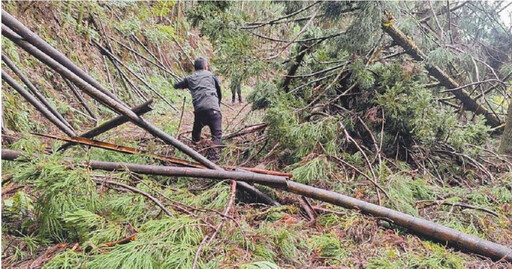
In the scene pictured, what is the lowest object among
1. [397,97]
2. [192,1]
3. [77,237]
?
[77,237]

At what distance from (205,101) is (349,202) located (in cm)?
259

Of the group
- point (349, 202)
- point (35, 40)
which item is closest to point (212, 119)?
point (349, 202)

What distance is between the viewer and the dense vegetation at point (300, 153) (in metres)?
2.01

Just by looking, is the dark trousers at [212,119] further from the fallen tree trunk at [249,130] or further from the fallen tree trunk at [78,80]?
the fallen tree trunk at [78,80]

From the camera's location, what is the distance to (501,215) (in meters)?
3.07

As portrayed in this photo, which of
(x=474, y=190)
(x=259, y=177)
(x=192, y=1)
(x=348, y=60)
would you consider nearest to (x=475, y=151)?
(x=474, y=190)

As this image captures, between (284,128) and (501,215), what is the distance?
213 centimetres

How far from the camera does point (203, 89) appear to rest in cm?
470

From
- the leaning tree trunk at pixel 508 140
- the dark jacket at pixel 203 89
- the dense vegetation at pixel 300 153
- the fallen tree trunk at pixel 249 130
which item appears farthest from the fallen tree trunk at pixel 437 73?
the dark jacket at pixel 203 89

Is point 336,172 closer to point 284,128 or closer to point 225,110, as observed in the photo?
point 284,128

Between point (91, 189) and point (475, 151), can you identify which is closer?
point (91, 189)

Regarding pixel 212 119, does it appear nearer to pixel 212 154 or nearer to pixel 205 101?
pixel 205 101

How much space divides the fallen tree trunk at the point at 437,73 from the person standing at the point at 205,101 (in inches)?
92.0

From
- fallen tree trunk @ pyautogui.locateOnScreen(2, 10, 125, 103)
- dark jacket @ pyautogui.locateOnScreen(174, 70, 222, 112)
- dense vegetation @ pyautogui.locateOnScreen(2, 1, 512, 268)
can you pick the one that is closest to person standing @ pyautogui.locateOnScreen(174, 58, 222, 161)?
dark jacket @ pyautogui.locateOnScreen(174, 70, 222, 112)
